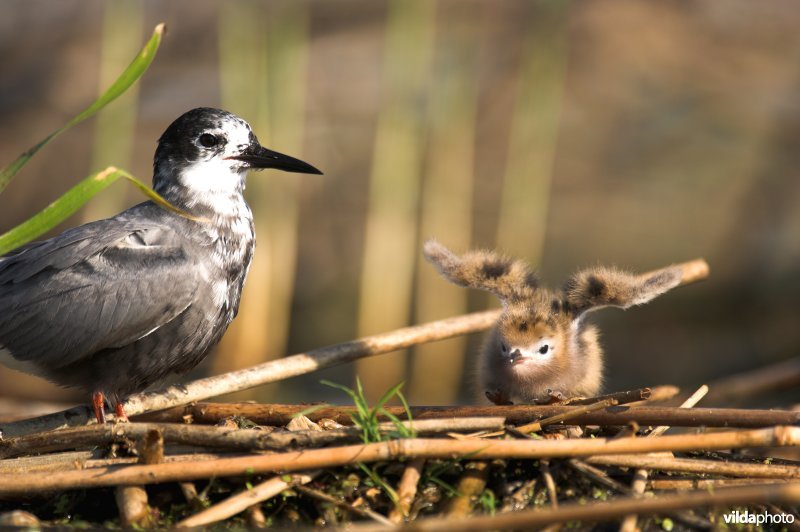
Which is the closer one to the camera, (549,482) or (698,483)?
(549,482)

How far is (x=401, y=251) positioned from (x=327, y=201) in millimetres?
1434

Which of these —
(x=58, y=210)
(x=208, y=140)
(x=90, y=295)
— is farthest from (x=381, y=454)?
(x=208, y=140)

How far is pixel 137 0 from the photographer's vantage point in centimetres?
1015

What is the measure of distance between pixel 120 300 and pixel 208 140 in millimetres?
1153

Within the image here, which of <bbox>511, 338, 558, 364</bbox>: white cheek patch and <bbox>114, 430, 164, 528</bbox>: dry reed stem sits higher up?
<bbox>511, 338, 558, 364</bbox>: white cheek patch

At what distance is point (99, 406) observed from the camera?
5172mm

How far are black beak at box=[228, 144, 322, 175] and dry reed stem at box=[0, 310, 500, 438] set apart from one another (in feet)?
3.50

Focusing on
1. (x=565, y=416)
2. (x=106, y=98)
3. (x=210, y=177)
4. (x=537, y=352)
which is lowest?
(x=565, y=416)

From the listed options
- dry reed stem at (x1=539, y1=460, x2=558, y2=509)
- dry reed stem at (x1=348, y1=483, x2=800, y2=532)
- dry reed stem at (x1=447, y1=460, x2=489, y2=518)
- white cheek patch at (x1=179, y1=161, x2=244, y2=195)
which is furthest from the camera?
white cheek patch at (x1=179, y1=161, x2=244, y2=195)

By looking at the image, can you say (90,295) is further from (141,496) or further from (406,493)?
(406,493)

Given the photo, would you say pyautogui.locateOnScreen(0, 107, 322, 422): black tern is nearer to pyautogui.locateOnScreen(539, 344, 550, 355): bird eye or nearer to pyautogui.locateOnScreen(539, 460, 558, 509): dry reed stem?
pyautogui.locateOnScreen(539, 344, 550, 355): bird eye

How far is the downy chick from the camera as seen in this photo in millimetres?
5418

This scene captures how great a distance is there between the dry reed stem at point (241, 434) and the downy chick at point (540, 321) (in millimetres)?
1135

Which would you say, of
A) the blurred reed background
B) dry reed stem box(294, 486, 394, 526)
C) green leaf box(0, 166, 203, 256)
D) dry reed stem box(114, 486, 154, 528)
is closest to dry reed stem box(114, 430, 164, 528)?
dry reed stem box(114, 486, 154, 528)
